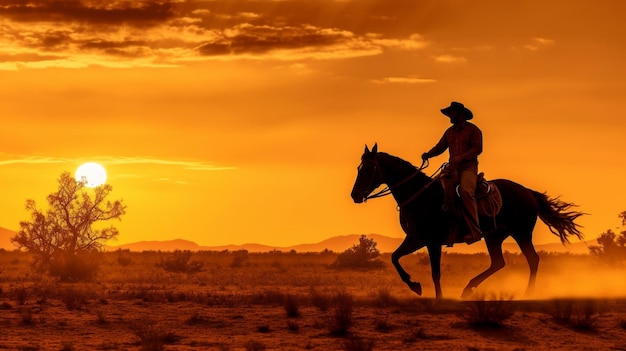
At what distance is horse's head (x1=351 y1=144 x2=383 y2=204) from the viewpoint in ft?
60.7

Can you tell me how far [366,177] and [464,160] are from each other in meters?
2.15

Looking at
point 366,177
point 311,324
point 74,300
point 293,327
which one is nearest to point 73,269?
point 74,300

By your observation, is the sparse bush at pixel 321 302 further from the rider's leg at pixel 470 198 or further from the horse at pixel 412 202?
the rider's leg at pixel 470 198

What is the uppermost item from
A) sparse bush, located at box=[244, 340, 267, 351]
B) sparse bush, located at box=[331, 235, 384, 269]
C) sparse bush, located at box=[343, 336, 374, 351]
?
sparse bush, located at box=[331, 235, 384, 269]

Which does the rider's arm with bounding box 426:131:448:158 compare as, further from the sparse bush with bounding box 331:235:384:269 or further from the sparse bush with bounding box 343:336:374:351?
the sparse bush with bounding box 331:235:384:269

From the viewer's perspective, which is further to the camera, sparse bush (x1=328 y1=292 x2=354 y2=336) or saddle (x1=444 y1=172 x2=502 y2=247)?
saddle (x1=444 y1=172 x2=502 y2=247)

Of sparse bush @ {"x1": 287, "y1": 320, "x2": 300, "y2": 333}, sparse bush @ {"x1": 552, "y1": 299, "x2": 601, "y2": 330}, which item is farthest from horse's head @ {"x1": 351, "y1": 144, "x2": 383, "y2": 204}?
sparse bush @ {"x1": 552, "y1": 299, "x2": 601, "y2": 330}

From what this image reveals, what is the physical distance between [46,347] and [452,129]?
9365mm

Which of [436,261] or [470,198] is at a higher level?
[470,198]

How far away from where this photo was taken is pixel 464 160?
61.8ft

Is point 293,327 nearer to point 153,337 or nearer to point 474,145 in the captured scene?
point 153,337

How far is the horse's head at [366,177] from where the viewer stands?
A: 18516 mm

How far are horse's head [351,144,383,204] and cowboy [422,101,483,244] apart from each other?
5.06ft

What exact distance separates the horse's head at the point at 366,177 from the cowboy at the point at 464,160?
154cm
